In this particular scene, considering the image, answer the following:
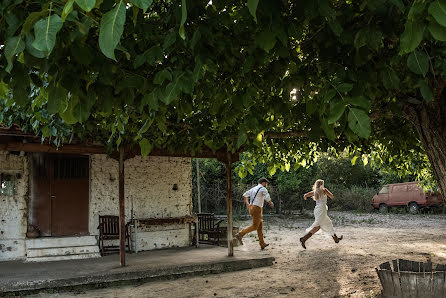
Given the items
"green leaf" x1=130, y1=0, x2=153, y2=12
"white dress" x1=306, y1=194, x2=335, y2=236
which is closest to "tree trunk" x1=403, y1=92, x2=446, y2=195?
"green leaf" x1=130, y1=0, x2=153, y2=12

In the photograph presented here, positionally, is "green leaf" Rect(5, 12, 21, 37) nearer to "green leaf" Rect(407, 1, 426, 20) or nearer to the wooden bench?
"green leaf" Rect(407, 1, 426, 20)

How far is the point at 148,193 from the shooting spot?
11.2 metres

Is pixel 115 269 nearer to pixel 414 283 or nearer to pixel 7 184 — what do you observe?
pixel 7 184

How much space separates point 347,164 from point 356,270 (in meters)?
21.3

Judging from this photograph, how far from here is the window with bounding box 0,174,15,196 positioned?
9.38 m

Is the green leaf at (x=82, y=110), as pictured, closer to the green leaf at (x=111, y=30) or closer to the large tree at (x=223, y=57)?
the large tree at (x=223, y=57)

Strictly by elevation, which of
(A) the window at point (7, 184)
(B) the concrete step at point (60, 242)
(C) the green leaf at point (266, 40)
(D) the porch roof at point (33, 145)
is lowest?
(B) the concrete step at point (60, 242)

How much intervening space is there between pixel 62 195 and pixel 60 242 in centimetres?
124

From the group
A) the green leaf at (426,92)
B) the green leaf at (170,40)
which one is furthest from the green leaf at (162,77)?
the green leaf at (426,92)

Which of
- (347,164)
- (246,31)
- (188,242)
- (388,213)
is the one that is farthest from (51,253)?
(347,164)

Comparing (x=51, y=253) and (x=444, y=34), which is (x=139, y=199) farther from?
(x=444, y=34)

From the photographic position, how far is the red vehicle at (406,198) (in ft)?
70.6

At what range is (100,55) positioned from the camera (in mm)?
2316

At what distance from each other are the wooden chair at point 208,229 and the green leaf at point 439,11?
10.1m
